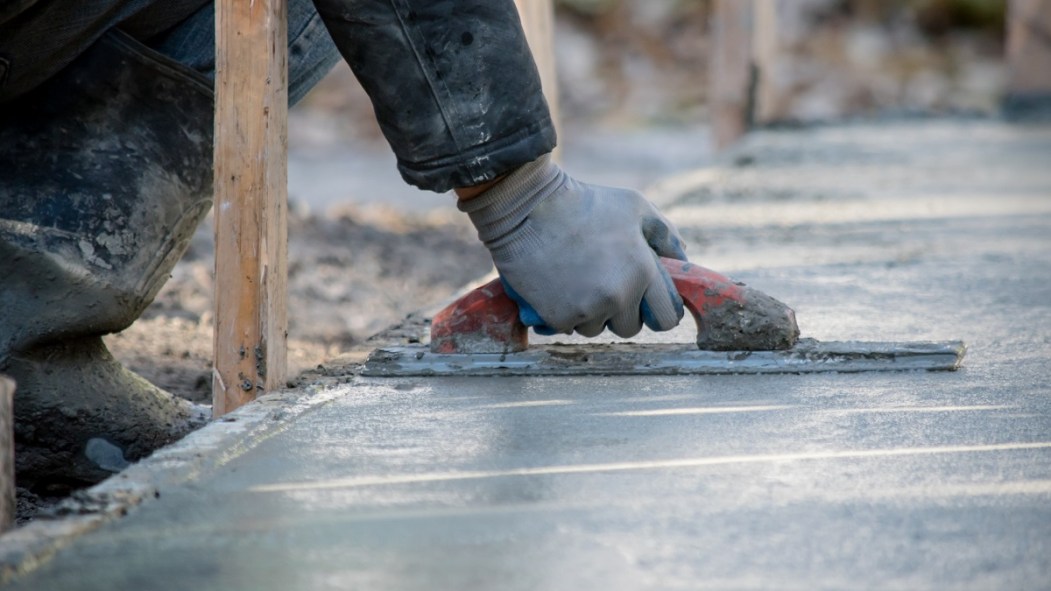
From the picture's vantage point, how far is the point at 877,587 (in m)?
1.11

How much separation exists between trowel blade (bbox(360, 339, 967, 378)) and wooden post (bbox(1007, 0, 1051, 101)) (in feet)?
19.9

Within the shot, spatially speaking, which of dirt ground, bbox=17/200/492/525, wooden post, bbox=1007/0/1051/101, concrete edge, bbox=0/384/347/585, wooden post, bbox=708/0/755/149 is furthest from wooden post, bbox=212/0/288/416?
wooden post, bbox=1007/0/1051/101

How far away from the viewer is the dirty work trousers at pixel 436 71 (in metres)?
1.80

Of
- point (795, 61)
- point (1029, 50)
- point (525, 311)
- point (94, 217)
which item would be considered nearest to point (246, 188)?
point (94, 217)

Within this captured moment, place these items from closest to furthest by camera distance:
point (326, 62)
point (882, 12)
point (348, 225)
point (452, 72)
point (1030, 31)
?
point (452, 72), point (326, 62), point (348, 225), point (1030, 31), point (882, 12)

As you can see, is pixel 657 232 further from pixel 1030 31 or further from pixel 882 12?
pixel 882 12

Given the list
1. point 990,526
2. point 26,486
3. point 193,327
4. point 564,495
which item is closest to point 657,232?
point 564,495

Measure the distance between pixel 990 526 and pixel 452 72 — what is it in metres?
0.92

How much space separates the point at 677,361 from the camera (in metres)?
1.97

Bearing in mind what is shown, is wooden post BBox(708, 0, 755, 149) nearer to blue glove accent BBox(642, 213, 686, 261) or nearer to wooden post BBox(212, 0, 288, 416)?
blue glove accent BBox(642, 213, 686, 261)

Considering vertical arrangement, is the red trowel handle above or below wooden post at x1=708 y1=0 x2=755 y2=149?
below

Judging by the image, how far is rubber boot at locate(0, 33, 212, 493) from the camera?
1938mm

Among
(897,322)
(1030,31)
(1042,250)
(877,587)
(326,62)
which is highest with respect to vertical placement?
(1030,31)

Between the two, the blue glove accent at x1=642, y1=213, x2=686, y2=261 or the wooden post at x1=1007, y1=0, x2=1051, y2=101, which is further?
the wooden post at x1=1007, y1=0, x2=1051, y2=101
